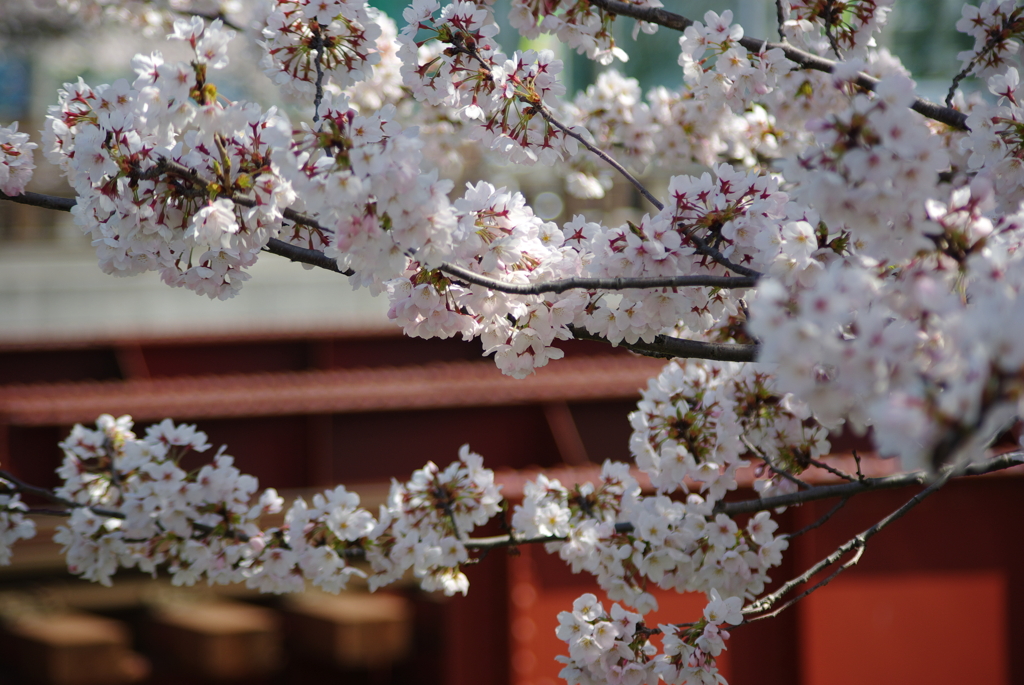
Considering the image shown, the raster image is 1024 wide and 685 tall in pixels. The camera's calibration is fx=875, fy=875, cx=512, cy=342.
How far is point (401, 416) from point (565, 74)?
7.44 meters

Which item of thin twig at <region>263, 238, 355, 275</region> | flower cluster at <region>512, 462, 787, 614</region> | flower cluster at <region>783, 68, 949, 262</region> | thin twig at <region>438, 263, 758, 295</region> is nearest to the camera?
flower cluster at <region>783, 68, 949, 262</region>

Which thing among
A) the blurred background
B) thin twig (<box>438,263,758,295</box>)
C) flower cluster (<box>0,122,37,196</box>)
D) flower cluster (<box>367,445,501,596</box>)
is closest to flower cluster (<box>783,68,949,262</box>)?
thin twig (<box>438,263,758,295</box>)

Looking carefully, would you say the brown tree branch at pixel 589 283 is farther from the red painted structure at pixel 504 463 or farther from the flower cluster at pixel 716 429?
the red painted structure at pixel 504 463

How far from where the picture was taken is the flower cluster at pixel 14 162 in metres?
1.84

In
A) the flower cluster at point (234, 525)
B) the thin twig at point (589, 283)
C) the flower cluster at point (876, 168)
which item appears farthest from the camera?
the flower cluster at point (234, 525)

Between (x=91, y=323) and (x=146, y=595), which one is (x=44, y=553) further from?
(x=91, y=323)

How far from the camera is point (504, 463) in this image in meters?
4.61

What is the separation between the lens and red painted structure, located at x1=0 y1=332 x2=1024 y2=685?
355cm

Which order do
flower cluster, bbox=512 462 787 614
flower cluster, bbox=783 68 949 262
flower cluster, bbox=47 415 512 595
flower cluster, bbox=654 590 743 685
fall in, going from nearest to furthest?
flower cluster, bbox=783 68 949 262, flower cluster, bbox=654 590 743 685, flower cluster, bbox=512 462 787 614, flower cluster, bbox=47 415 512 595

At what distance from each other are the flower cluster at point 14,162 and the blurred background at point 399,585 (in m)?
2.15

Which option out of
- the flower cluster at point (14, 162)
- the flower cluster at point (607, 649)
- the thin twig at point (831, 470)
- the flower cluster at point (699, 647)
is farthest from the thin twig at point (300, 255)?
the thin twig at point (831, 470)

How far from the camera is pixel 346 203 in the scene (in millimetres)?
1379

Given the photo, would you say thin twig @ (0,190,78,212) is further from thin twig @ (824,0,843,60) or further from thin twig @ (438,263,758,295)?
thin twig @ (824,0,843,60)

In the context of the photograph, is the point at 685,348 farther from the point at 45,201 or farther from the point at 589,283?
the point at 45,201
